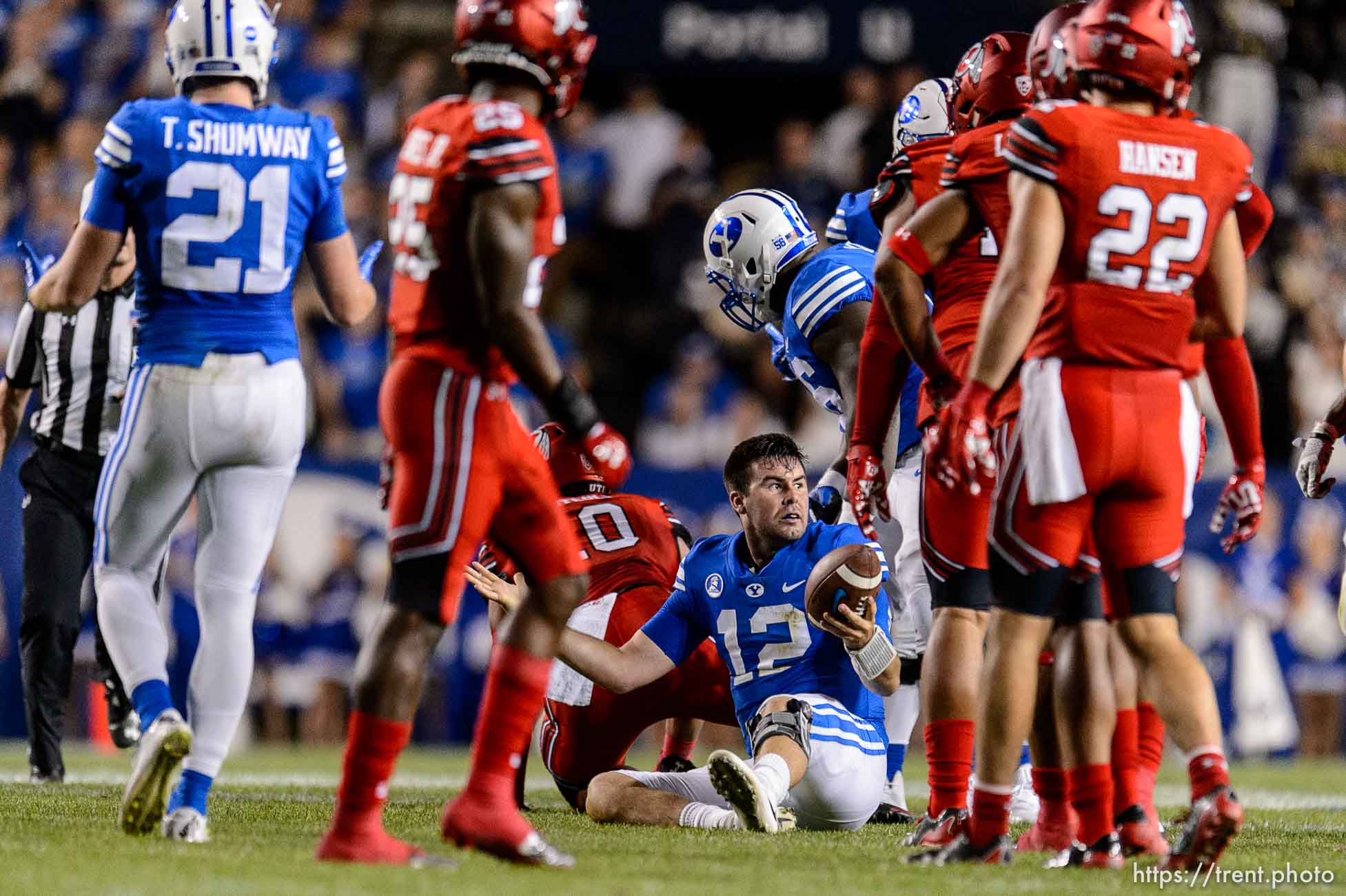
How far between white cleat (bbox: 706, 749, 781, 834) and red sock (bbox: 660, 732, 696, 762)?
111cm

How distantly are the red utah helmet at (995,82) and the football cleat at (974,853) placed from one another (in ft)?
6.51

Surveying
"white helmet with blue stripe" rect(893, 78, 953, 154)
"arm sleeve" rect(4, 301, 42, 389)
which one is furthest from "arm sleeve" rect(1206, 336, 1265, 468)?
"arm sleeve" rect(4, 301, 42, 389)

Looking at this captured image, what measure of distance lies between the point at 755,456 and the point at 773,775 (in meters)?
1.09

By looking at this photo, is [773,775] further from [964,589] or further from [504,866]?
[504,866]

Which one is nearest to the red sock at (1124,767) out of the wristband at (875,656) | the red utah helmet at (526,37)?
the wristband at (875,656)

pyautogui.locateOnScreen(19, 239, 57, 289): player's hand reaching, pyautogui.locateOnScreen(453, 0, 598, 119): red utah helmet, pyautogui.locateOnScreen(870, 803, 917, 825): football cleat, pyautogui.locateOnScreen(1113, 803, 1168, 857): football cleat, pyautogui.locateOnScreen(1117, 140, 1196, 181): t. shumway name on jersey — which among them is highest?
pyautogui.locateOnScreen(453, 0, 598, 119): red utah helmet

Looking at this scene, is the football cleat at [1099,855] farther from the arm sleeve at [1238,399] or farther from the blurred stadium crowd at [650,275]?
the blurred stadium crowd at [650,275]

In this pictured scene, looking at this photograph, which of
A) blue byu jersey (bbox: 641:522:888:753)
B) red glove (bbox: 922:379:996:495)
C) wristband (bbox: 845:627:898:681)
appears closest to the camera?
red glove (bbox: 922:379:996:495)

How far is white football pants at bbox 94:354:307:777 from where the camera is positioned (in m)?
4.47

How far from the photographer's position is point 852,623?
204 inches

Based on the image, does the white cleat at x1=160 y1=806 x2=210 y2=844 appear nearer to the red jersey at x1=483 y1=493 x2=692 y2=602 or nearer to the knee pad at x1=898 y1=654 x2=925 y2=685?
the red jersey at x1=483 y1=493 x2=692 y2=602

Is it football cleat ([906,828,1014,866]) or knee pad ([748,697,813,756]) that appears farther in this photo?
knee pad ([748,697,813,756])

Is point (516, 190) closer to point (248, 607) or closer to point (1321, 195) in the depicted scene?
point (248, 607)

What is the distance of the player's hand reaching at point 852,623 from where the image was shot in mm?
5160
